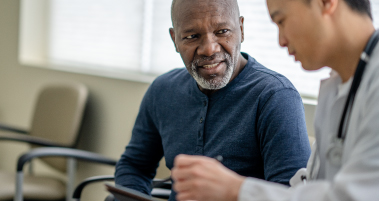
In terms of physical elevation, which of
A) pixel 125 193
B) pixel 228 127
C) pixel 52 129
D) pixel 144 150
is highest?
pixel 228 127

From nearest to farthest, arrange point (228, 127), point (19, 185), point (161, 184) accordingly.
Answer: point (228, 127), point (161, 184), point (19, 185)

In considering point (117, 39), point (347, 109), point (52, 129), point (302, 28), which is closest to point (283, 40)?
point (302, 28)

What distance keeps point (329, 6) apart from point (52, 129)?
2.43 m

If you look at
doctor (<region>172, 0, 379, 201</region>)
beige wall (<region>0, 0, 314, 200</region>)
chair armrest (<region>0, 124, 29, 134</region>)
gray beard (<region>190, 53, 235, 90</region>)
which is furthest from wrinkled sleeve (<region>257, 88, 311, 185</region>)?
chair armrest (<region>0, 124, 29, 134</region>)

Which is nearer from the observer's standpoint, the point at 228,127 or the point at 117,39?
the point at 228,127

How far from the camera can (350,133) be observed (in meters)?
0.74

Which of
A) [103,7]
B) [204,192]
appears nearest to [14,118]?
[103,7]

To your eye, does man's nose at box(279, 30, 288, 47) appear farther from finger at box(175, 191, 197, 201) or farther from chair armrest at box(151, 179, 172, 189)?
chair armrest at box(151, 179, 172, 189)

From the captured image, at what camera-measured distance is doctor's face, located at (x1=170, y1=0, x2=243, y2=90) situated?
4.52 feet

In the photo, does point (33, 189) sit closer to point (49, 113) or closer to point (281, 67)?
point (49, 113)

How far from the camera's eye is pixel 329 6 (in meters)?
0.75

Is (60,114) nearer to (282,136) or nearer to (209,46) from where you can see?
(209,46)

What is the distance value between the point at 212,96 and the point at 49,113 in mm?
1798

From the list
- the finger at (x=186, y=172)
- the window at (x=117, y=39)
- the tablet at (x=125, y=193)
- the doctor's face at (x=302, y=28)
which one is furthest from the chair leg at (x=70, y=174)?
the doctor's face at (x=302, y=28)
